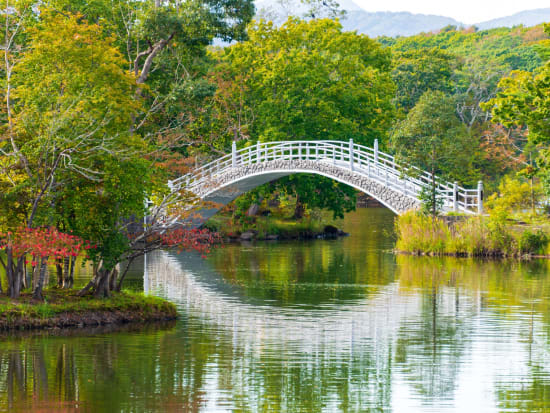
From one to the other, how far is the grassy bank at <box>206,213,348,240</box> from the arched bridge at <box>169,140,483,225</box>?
128cm

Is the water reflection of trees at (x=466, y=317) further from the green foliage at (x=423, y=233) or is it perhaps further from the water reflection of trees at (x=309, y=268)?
the water reflection of trees at (x=309, y=268)

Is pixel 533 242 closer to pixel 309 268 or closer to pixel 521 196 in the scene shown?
pixel 309 268

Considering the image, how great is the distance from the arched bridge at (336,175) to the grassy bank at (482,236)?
985 mm

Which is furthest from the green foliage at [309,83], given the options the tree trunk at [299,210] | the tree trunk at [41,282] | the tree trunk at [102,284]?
the tree trunk at [41,282]

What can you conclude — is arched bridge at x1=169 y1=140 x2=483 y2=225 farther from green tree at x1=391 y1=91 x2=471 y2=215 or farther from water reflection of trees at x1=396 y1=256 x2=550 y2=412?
green tree at x1=391 y1=91 x2=471 y2=215

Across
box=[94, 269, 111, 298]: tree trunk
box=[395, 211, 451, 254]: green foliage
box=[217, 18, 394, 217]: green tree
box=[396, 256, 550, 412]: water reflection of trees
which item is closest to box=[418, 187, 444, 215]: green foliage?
box=[395, 211, 451, 254]: green foliage

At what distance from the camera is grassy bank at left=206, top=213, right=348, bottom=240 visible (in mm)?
44594

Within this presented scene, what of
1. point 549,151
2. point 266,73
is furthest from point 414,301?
point 266,73

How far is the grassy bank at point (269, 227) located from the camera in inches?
1756

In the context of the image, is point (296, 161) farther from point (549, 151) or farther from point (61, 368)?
point (61, 368)

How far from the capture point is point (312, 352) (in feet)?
51.6

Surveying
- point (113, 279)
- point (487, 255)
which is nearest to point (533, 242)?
point (487, 255)

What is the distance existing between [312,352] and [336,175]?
2349cm

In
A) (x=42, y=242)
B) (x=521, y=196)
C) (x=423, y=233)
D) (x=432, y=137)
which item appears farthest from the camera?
(x=432, y=137)
